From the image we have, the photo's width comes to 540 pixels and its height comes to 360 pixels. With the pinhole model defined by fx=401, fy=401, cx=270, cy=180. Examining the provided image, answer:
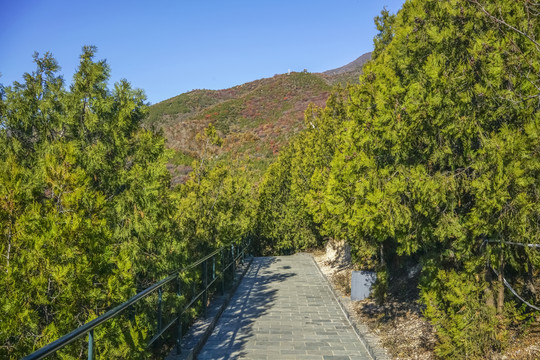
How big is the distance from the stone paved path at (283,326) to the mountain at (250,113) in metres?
26.9

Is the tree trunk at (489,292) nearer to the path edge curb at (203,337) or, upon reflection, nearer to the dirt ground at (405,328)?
the dirt ground at (405,328)

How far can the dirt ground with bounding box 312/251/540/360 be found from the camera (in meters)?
4.29

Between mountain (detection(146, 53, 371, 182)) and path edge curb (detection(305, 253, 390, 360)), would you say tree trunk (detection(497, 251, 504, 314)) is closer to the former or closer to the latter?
path edge curb (detection(305, 253, 390, 360))

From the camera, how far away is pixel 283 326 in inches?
294

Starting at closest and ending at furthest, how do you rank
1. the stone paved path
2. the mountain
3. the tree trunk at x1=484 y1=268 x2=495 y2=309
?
the tree trunk at x1=484 y1=268 x2=495 y2=309 → the stone paved path → the mountain

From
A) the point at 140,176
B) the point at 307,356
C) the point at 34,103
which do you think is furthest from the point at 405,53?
the point at 34,103

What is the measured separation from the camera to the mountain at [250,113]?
48.6m

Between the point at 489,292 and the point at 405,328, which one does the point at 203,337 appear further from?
the point at 489,292

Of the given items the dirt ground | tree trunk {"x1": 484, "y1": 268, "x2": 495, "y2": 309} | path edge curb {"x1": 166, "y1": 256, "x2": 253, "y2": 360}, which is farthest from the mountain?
tree trunk {"x1": 484, "y1": 268, "x2": 495, "y2": 309}

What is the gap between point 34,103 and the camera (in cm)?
596

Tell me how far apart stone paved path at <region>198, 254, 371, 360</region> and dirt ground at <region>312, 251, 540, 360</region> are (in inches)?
15.9

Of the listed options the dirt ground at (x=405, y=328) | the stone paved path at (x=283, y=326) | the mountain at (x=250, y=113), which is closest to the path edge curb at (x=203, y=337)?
the stone paved path at (x=283, y=326)

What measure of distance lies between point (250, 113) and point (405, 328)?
57975 millimetres

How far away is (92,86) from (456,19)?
4948mm
